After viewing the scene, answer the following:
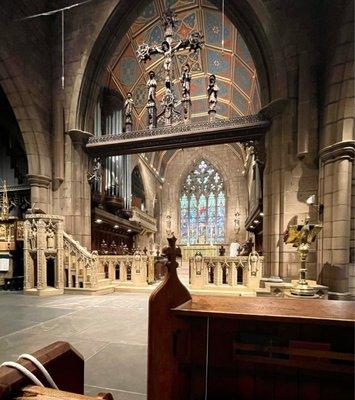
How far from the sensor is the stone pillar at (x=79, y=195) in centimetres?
705

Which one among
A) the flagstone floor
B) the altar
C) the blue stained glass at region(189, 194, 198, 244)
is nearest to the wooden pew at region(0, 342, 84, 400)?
the flagstone floor

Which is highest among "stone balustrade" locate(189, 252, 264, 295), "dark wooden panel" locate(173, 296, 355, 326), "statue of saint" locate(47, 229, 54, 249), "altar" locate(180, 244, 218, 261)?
"dark wooden panel" locate(173, 296, 355, 326)

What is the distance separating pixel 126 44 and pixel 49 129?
5185 millimetres

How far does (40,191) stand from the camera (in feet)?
22.6

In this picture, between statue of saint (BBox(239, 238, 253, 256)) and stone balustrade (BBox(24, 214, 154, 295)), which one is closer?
stone balustrade (BBox(24, 214, 154, 295))

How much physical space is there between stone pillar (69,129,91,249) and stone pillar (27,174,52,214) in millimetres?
682

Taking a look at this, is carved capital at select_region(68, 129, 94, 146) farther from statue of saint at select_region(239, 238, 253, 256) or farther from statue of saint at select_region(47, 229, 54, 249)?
statue of saint at select_region(239, 238, 253, 256)

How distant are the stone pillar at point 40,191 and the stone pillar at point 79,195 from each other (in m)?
0.68

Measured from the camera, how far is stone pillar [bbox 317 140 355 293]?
453 centimetres

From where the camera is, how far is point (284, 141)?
576 centimetres

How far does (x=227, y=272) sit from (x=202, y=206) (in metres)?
15.0

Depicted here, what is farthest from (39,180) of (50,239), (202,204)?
(202,204)

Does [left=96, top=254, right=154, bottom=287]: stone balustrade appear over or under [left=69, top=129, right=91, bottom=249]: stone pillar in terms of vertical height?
under

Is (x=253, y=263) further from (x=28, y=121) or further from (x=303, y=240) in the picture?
(x=28, y=121)
